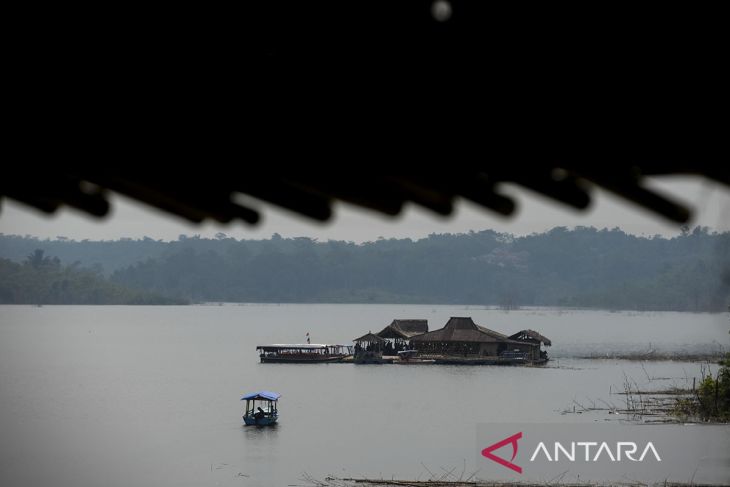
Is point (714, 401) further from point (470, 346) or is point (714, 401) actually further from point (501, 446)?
point (470, 346)

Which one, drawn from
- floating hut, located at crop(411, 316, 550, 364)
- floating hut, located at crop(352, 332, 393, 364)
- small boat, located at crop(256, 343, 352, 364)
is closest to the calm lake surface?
floating hut, located at crop(352, 332, 393, 364)

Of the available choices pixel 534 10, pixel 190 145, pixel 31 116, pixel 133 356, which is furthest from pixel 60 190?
pixel 133 356

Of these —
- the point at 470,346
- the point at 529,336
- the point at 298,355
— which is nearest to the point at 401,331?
the point at 470,346

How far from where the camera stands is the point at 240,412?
171ft

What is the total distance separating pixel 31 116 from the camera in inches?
134

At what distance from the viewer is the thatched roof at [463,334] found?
242 feet

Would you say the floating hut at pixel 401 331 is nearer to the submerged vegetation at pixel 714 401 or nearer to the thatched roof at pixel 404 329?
the thatched roof at pixel 404 329

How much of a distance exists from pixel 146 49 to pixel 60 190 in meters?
0.62

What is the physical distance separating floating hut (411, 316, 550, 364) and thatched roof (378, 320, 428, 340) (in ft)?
2.93

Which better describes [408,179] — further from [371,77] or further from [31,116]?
[31,116]

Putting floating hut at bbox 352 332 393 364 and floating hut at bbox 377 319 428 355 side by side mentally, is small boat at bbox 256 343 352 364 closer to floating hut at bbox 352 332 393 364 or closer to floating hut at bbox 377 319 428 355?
floating hut at bbox 352 332 393 364

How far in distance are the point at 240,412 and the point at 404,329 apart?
88.5 feet

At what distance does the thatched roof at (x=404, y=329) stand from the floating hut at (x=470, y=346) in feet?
2.93

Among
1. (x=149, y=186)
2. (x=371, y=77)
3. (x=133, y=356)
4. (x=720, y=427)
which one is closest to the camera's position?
(x=371, y=77)
